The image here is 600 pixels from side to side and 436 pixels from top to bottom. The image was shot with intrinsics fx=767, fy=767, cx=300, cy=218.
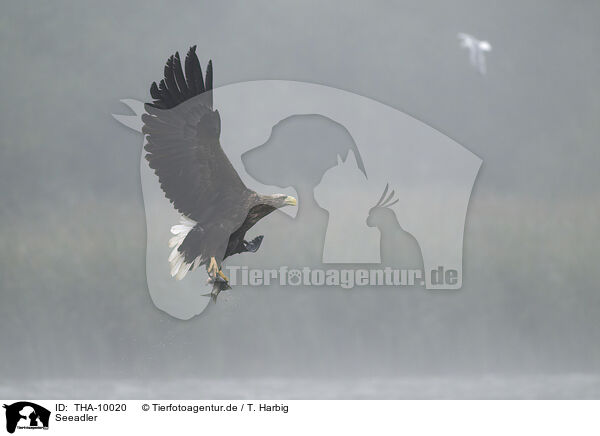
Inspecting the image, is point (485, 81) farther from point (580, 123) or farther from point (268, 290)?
point (268, 290)

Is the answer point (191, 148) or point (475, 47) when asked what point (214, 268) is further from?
point (475, 47)

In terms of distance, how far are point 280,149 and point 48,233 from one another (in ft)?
4.04

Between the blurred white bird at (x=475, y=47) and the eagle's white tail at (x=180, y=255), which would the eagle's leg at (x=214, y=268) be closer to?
the eagle's white tail at (x=180, y=255)

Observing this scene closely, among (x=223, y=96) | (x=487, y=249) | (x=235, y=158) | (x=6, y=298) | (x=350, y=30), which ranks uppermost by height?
(x=350, y=30)

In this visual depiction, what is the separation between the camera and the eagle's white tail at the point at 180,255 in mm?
3424

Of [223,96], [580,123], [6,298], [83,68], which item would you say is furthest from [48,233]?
[580,123]

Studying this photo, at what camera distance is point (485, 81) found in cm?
380

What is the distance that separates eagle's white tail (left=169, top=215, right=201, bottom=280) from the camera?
3424 mm

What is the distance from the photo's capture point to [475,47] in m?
3.79
